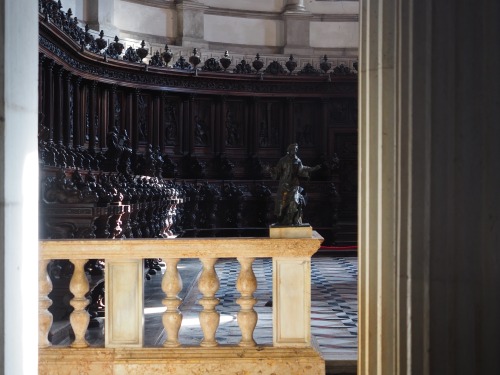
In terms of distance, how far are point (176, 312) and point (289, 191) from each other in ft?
3.62

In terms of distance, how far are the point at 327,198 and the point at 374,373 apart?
1348 centimetres

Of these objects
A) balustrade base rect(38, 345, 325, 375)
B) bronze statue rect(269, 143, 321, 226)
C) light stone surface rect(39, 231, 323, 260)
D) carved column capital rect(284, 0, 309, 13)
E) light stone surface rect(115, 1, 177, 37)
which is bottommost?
balustrade base rect(38, 345, 325, 375)

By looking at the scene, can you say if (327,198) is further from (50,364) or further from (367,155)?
(367,155)

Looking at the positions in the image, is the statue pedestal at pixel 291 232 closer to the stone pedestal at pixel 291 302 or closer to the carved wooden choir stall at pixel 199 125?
the stone pedestal at pixel 291 302

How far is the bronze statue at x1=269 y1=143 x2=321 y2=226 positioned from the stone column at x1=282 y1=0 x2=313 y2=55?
50.1ft

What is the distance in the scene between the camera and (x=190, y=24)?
61.7 ft

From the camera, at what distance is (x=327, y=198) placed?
16.2 meters

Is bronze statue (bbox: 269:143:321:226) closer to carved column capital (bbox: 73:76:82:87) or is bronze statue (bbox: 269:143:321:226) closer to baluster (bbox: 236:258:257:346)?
baluster (bbox: 236:258:257:346)

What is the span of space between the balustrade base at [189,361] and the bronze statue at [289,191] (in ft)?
2.66

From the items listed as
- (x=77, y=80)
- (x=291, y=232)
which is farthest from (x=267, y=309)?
(x=77, y=80)

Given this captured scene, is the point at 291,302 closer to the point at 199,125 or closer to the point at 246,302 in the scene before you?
the point at 246,302

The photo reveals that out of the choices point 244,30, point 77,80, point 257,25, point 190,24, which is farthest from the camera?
point 257,25

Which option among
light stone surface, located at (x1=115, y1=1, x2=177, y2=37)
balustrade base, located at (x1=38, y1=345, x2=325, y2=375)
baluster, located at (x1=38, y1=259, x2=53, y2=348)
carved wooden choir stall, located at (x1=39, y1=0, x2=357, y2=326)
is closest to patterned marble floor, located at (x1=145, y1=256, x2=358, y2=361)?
balustrade base, located at (x1=38, y1=345, x2=325, y2=375)

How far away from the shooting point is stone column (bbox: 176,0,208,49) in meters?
18.7
